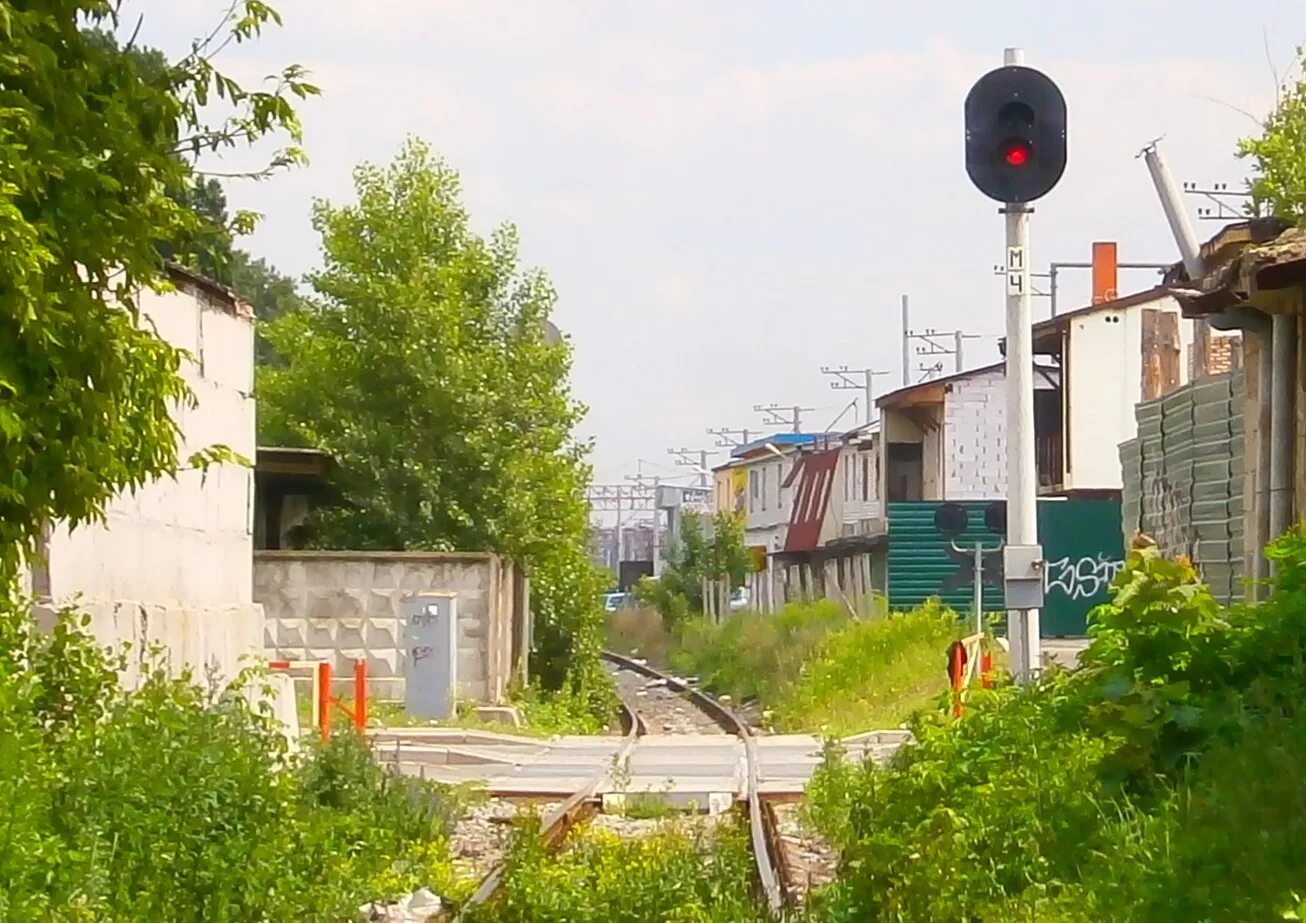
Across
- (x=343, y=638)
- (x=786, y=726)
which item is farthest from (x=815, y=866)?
(x=786, y=726)

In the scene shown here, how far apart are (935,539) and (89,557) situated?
34.3m

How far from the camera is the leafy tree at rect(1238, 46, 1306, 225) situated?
129 ft

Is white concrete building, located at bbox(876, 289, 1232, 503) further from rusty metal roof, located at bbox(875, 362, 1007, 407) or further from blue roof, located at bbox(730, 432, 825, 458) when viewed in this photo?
blue roof, located at bbox(730, 432, 825, 458)

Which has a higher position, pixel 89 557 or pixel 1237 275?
pixel 1237 275

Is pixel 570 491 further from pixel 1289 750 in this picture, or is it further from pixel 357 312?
pixel 1289 750

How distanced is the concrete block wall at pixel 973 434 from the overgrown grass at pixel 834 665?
6.53 metres

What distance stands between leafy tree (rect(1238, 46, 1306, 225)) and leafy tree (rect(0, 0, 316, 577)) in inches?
1237

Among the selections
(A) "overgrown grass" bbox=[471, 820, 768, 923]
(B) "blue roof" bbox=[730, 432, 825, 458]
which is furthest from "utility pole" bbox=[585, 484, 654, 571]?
(A) "overgrown grass" bbox=[471, 820, 768, 923]

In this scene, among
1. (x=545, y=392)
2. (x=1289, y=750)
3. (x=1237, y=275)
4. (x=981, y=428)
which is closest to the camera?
(x=1289, y=750)

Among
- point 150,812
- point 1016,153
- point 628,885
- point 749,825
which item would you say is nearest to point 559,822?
point 749,825

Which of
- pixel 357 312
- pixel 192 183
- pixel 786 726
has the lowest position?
pixel 786 726

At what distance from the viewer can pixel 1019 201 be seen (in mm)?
12133

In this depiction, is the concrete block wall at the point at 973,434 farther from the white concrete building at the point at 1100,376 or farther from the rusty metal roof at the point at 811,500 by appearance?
the rusty metal roof at the point at 811,500

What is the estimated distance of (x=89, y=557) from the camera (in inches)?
639
